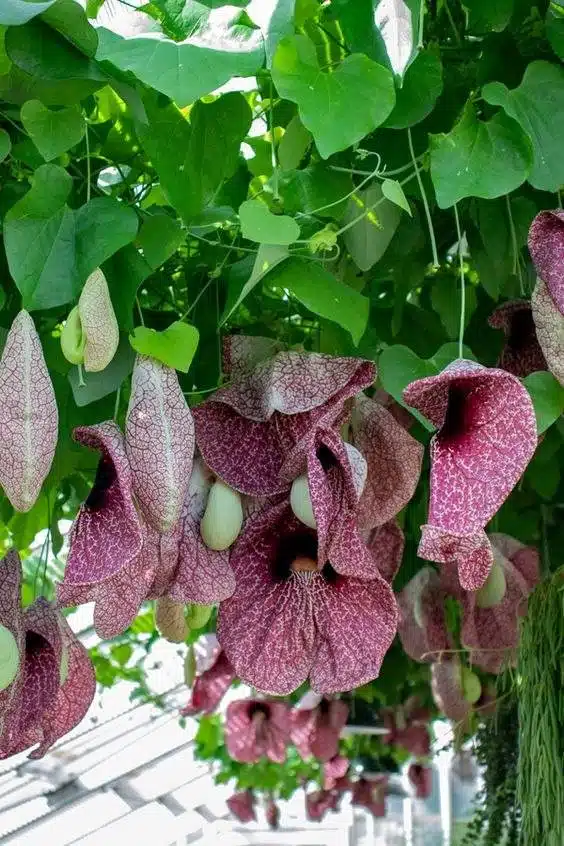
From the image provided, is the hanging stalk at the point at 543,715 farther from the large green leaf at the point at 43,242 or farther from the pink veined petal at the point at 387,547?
the large green leaf at the point at 43,242

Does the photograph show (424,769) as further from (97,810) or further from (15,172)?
(15,172)

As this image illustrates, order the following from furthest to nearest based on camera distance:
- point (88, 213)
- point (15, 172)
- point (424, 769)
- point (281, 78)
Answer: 1. point (424, 769)
2. point (15, 172)
3. point (88, 213)
4. point (281, 78)

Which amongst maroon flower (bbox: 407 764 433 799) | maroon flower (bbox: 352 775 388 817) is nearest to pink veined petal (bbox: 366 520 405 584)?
maroon flower (bbox: 352 775 388 817)

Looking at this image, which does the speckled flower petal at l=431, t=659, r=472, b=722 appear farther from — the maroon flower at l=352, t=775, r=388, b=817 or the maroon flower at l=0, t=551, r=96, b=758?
the maroon flower at l=352, t=775, r=388, b=817

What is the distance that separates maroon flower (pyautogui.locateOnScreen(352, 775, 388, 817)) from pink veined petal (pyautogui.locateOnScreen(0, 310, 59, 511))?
10.8 ft

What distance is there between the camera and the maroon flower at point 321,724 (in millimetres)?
2693

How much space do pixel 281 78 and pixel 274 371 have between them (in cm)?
26

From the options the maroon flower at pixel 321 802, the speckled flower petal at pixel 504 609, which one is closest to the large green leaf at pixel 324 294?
the speckled flower petal at pixel 504 609

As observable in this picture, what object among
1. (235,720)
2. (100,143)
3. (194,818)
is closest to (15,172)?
(100,143)

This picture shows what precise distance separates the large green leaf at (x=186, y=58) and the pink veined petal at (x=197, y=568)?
346mm

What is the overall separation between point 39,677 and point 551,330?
0.54 metres

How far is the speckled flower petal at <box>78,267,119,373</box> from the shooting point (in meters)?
0.87

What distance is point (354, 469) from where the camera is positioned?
3.09ft

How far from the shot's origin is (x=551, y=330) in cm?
90
